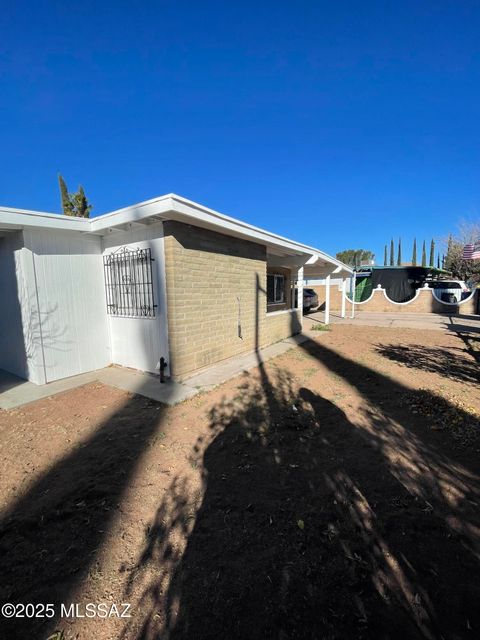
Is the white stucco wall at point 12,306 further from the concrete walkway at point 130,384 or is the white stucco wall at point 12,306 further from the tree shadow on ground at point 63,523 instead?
the tree shadow on ground at point 63,523

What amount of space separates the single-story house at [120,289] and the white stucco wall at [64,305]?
0.02 m

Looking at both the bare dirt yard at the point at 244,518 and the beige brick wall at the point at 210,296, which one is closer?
the bare dirt yard at the point at 244,518

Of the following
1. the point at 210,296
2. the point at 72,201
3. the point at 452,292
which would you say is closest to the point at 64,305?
the point at 210,296

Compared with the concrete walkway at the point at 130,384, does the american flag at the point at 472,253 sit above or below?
above

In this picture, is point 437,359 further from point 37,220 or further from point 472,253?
point 37,220

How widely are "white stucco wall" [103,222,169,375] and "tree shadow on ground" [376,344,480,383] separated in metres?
5.31

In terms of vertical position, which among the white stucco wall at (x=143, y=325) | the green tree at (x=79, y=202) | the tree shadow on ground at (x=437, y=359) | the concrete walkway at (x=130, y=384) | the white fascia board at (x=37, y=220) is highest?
the green tree at (x=79, y=202)

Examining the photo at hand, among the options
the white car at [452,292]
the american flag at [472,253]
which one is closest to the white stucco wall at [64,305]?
the american flag at [472,253]

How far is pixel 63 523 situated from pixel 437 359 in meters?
7.77

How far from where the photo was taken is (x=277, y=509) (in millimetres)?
2330

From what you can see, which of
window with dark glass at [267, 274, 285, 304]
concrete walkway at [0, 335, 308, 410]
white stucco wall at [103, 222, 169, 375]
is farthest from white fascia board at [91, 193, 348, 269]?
window with dark glass at [267, 274, 285, 304]

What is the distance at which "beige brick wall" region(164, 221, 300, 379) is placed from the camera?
5195mm

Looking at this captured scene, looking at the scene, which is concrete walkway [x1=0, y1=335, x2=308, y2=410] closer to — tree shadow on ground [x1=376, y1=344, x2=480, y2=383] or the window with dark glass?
tree shadow on ground [x1=376, y1=344, x2=480, y2=383]

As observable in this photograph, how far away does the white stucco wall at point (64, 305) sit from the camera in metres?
4.99
